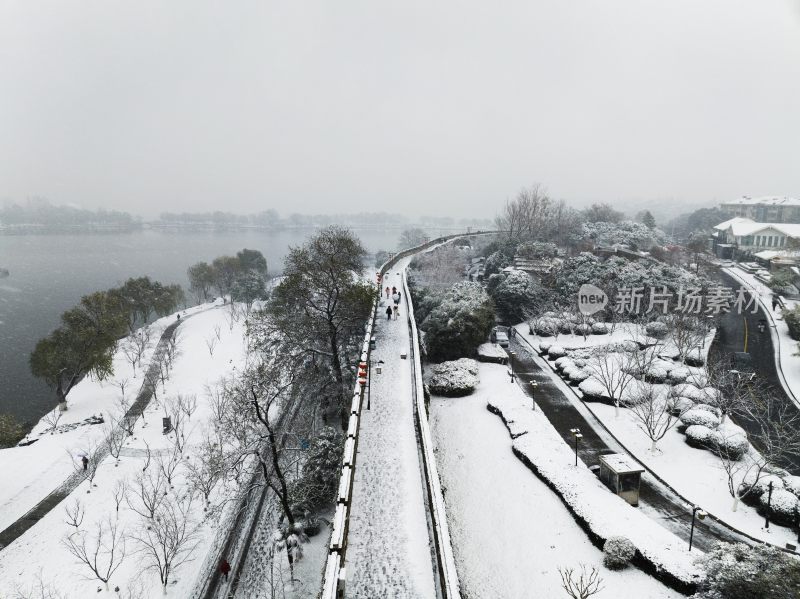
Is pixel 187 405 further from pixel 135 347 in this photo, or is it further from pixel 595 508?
pixel 595 508

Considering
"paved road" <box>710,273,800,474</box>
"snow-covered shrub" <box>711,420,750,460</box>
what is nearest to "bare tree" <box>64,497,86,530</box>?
"snow-covered shrub" <box>711,420,750,460</box>

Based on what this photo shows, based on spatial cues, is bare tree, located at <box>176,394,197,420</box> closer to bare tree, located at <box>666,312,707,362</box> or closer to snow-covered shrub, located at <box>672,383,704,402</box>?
snow-covered shrub, located at <box>672,383,704,402</box>

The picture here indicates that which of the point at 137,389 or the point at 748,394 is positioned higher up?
the point at 748,394

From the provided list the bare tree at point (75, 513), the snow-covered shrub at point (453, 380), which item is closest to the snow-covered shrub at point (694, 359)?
the snow-covered shrub at point (453, 380)

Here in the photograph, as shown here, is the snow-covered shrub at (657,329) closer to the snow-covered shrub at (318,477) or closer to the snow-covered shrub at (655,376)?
the snow-covered shrub at (655,376)

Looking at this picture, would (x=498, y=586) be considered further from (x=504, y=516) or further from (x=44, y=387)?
(x=44, y=387)

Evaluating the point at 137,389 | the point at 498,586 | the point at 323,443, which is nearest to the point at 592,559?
the point at 498,586
